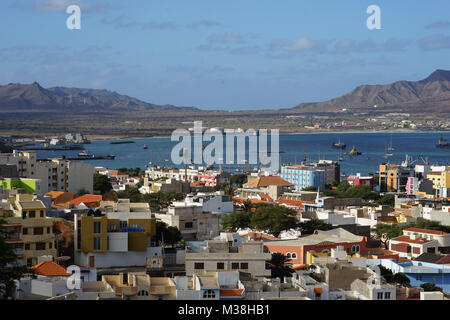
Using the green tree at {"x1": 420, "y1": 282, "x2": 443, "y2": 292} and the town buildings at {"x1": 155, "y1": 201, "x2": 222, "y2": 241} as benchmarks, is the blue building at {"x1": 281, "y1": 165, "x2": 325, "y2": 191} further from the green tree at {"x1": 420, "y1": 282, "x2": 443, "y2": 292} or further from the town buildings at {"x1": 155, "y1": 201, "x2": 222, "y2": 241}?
the green tree at {"x1": 420, "y1": 282, "x2": 443, "y2": 292}

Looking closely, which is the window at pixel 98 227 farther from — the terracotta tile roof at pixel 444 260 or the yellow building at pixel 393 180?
the yellow building at pixel 393 180

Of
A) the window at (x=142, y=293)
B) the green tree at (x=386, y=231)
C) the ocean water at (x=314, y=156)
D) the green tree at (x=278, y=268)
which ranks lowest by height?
the ocean water at (x=314, y=156)

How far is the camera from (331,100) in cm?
17412

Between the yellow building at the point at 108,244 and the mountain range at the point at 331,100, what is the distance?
136693 mm

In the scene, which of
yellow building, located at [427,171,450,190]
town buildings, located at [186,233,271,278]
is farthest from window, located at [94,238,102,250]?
yellow building, located at [427,171,450,190]

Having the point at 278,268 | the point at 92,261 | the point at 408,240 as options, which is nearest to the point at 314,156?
the point at 408,240

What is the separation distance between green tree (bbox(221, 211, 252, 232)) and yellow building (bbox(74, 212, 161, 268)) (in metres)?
4.10

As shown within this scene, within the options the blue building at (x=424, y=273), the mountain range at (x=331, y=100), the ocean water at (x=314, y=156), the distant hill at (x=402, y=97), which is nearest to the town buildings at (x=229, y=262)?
the blue building at (x=424, y=273)

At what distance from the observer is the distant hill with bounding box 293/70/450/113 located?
15912 cm

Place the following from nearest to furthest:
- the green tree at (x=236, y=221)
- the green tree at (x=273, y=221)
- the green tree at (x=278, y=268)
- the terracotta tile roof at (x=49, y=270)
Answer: the terracotta tile roof at (x=49, y=270) < the green tree at (x=278, y=268) < the green tree at (x=273, y=221) < the green tree at (x=236, y=221)

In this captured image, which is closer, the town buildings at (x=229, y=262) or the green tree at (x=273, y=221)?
the town buildings at (x=229, y=262)

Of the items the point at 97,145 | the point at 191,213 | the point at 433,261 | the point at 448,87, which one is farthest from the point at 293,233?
the point at 448,87

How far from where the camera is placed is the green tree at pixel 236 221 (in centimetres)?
1356

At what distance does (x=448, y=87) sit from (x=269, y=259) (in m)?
188
